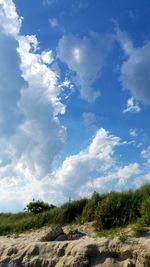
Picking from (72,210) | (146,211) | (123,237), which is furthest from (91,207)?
(123,237)

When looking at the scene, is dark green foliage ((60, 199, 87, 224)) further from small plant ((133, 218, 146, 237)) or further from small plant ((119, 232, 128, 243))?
small plant ((119, 232, 128, 243))

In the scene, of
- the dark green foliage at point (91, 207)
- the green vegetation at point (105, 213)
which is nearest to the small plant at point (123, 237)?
the green vegetation at point (105, 213)

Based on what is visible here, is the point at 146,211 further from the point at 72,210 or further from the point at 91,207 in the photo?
the point at 72,210

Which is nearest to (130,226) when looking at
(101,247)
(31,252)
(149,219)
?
(149,219)

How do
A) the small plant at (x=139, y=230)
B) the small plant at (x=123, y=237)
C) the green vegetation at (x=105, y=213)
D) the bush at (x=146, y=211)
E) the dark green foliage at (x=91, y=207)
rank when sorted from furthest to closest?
1. the dark green foliage at (x=91, y=207)
2. the green vegetation at (x=105, y=213)
3. the bush at (x=146, y=211)
4. the small plant at (x=139, y=230)
5. the small plant at (x=123, y=237)

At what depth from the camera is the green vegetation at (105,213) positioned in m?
15.4

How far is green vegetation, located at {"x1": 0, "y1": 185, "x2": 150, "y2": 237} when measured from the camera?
15.4m

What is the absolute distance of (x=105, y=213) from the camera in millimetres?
16344

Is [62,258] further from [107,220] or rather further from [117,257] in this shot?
[107,220]

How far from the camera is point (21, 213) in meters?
25.5

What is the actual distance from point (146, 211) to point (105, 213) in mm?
1966

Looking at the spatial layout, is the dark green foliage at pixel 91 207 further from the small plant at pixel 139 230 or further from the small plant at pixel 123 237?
the small plant at pixel 123 237

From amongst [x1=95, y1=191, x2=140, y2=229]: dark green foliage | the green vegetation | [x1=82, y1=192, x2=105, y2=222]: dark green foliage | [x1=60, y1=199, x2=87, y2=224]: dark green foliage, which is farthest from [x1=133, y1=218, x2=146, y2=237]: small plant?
[x1=60, y1=199, x2=87, y2=224]: dark green foliage

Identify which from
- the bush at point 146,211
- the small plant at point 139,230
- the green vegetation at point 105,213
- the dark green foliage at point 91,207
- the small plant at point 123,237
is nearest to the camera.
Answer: the small plant at point 123,237
